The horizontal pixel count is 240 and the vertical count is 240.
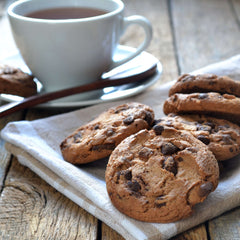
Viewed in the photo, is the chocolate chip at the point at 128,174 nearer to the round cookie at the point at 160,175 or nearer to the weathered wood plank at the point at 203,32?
the round cookie at the point at 160,175

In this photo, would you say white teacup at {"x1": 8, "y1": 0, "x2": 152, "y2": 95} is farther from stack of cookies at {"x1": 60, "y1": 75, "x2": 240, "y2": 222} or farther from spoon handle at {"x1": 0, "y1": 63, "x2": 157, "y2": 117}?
stack of cookies at {"x1": 60, "y1": 75, "x2": 240, "y2": 222}

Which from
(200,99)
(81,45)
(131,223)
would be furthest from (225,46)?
(131,223)

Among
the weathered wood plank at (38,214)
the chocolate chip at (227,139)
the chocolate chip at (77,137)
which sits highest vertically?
the chocolate chip at (227,139)

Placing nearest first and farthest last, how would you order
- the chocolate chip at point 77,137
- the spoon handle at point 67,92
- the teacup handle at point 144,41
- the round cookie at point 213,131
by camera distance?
1. the round cookie at point 213,131
2. the chocolate chip at point 77,137
3. the spoon handle at point 67,92
4. the teacup handle at point 144,41

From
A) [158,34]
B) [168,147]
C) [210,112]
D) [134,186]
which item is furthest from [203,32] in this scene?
[134,186]

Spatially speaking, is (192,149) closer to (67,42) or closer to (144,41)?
(67,42)

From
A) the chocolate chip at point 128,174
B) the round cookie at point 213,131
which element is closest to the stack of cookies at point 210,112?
the round cookie at point 213,131

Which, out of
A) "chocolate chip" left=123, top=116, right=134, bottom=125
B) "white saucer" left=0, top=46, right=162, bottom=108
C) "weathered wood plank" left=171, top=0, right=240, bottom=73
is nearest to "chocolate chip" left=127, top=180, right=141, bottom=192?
"chocolate chip" left=123, top=116, right=134, bottom=125
